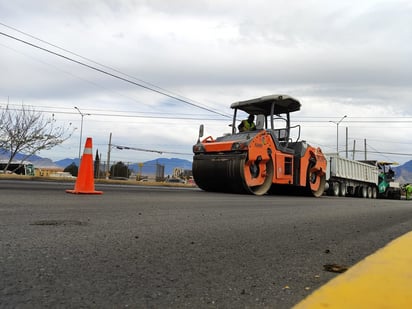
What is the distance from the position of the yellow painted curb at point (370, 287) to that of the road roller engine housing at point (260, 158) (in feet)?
26.1

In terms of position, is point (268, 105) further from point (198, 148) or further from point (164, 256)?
point (164, 256)

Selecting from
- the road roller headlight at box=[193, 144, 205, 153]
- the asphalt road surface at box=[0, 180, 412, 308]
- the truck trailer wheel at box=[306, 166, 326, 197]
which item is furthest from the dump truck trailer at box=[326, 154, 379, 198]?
the asphalt road surface at box=[0, 180, 412, 308]

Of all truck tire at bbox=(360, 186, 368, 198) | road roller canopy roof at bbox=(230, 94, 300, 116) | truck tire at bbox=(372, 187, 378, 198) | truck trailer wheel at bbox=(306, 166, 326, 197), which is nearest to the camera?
road roller canopy roof at bbox=(230, 94, 300, 116)

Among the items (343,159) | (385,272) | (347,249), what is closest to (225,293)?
(385,272)

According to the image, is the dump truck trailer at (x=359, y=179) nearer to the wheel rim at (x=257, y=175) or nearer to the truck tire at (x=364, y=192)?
the truck tire at (x=364, y=192)

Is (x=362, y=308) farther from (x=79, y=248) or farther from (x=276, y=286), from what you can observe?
(x=79, y=248)

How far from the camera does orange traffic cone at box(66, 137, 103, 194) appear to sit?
27.2ft

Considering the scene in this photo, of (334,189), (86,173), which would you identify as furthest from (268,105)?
(334,189)

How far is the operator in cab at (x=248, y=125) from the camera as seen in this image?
12953mm

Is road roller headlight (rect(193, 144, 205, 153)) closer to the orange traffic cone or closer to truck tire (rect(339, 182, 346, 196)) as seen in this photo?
the orange traffic cone

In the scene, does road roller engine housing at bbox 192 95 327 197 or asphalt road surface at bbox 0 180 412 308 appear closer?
asphalt road surface at bbox 0 180 412 308

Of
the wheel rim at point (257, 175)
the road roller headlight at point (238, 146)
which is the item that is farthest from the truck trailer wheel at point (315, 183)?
the road roller headlight at point (238, 146)

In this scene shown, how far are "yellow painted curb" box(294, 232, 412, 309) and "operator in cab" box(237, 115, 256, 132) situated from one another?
31.5 feet

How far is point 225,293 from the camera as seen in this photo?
2502 mm
